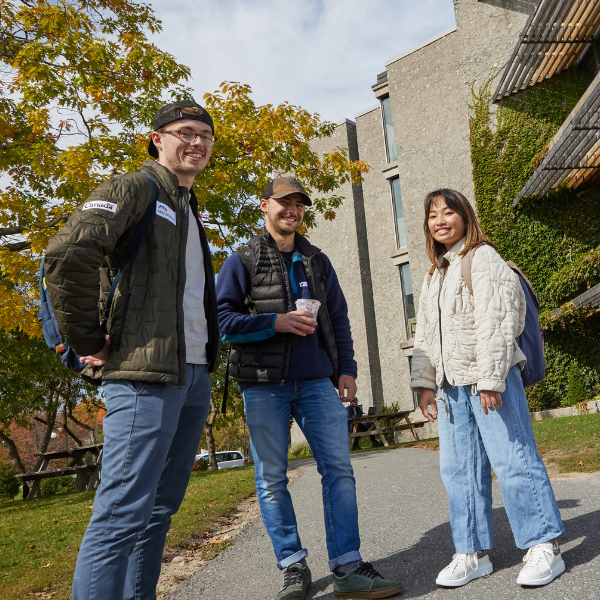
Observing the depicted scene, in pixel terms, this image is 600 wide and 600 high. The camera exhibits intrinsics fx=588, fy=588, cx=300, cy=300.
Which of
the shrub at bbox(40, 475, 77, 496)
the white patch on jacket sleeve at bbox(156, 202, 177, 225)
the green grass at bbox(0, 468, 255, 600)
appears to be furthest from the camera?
the shrub at bbox(40, 475, 77, 496)

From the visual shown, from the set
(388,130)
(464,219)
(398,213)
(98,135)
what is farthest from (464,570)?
(388,130)

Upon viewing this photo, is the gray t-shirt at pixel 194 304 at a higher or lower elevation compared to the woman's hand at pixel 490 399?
higher

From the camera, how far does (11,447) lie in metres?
26.2

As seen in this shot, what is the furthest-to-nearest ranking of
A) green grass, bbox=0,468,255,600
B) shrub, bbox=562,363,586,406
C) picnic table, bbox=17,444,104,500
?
1. shrub, bbox=562,363,586,406
2. picnic table, bbox=17,444,104,500
3. green grass, bbox=0,468,255,600

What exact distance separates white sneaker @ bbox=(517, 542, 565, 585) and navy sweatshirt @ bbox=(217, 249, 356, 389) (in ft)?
4.38

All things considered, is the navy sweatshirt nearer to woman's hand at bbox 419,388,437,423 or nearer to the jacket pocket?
woman's hand at bbox 419,388,437,423

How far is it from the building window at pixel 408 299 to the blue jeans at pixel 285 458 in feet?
65.6

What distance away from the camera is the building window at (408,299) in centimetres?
2320

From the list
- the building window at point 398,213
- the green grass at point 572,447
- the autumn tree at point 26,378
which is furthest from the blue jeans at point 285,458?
the building window at point 398,213

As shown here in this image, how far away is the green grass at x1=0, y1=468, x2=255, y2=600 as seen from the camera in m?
3.89

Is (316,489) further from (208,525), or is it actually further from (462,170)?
(462,170)

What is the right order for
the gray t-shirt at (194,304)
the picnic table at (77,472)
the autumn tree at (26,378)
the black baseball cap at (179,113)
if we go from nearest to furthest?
the gray t-shirt at (194,304), the black baseball cap at (179,113), the picnic table at (77,472), the autumn tree at (26,378)

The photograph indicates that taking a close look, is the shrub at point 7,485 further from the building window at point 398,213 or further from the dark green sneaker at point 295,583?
the dark green sneaker at point 295,583

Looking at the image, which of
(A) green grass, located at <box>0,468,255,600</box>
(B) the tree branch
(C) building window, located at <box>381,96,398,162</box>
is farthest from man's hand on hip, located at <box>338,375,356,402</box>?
(C) building window, located at <box>381,96,398,162</box>
